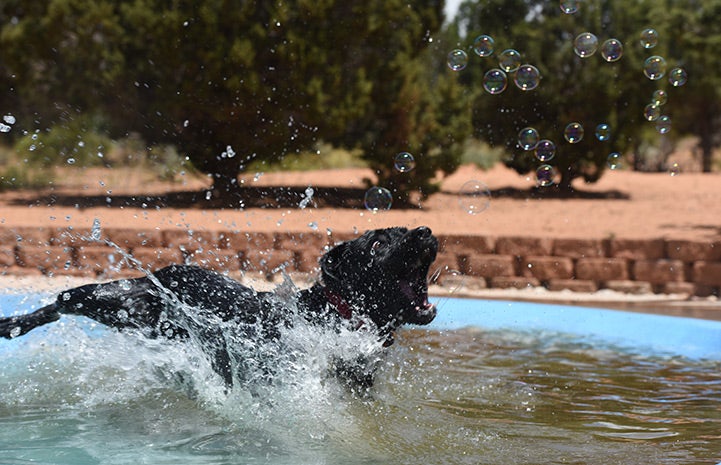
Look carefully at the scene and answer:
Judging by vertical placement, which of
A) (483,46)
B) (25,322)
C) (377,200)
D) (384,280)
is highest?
(483,46)

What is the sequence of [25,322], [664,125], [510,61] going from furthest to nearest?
[664,125] → [510,61] → [25,322]

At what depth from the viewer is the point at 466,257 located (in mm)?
10148

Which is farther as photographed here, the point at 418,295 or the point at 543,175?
the point at 543,175

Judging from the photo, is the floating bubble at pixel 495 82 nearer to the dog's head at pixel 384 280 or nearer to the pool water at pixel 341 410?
the pool water at pixel 341 410

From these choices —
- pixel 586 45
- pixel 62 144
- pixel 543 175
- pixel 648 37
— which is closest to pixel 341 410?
pixel 543 175

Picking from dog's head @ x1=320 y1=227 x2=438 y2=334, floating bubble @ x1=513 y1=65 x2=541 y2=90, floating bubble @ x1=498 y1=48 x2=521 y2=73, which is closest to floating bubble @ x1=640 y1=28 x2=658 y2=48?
floating bubble @ x1=513 y1=65 x2=541 y2=90

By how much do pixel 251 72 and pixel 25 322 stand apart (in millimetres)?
10539

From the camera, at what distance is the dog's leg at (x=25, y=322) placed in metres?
4.55

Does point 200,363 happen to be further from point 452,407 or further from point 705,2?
point 705,2

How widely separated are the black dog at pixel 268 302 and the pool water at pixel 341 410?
0.45ft

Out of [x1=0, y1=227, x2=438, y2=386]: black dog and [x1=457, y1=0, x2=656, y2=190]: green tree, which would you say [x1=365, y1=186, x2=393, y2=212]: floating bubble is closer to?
[x1=0, y1=227, x2=438, y2=386]: black dog

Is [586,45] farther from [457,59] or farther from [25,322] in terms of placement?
[25,322]

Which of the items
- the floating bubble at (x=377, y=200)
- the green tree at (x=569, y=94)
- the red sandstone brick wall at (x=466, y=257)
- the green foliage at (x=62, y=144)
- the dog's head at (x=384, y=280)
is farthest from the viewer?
the green foliage at (x=62, y=144)

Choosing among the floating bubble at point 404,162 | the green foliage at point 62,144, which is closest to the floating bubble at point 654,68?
the floating bubble at point 404,162
